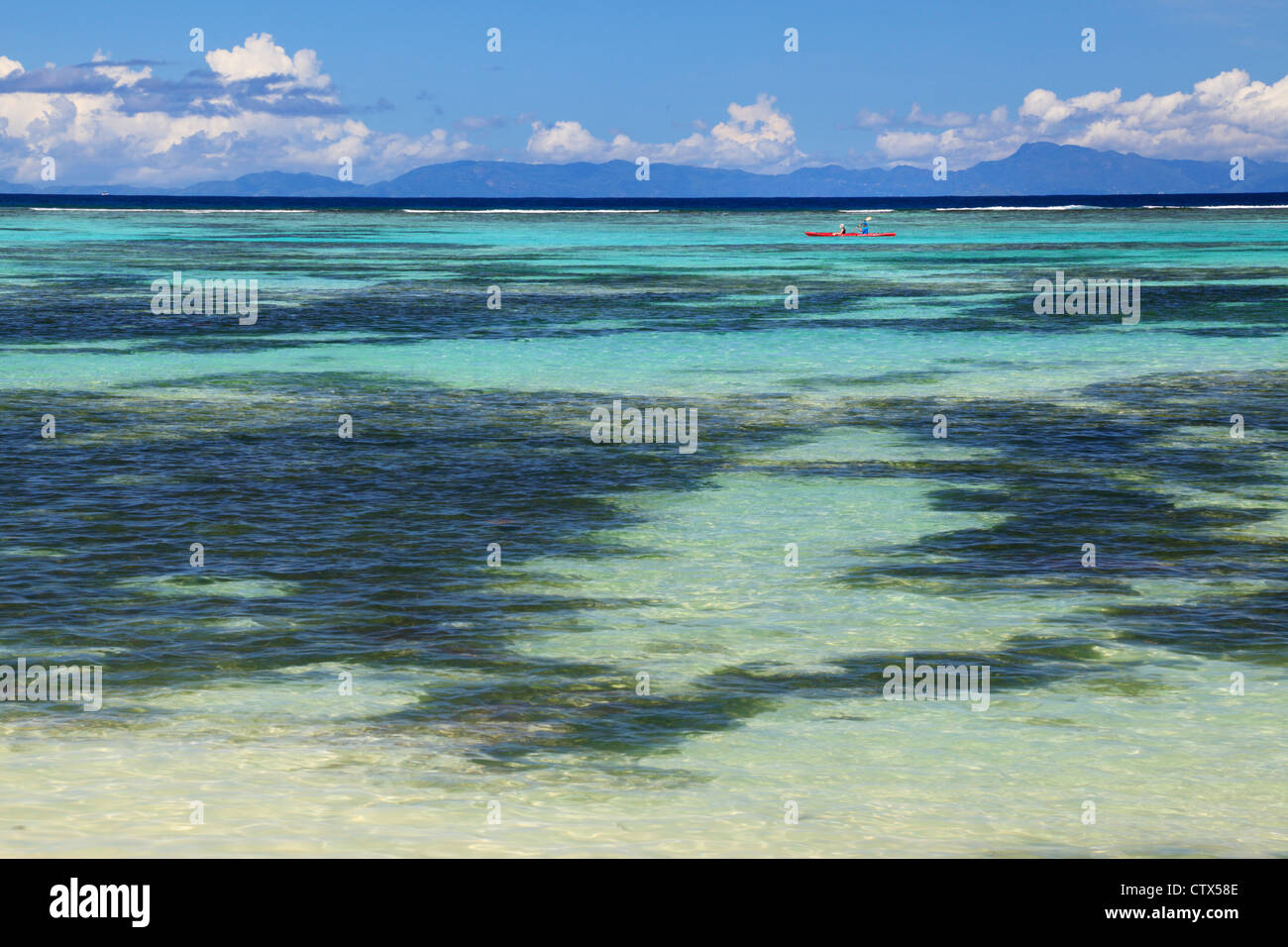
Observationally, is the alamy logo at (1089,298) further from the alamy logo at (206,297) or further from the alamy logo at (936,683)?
the alamy logo at (936,683)

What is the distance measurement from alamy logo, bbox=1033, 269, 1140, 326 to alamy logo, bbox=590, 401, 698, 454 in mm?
18410

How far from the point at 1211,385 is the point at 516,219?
123388mm

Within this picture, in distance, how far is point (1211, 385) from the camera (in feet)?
88.8

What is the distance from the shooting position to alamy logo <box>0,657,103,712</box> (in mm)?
11078

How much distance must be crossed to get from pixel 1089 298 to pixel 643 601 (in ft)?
120

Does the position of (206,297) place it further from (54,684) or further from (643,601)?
(54,684)
